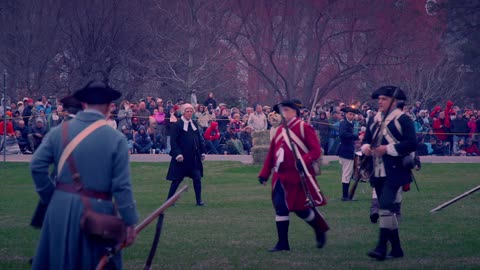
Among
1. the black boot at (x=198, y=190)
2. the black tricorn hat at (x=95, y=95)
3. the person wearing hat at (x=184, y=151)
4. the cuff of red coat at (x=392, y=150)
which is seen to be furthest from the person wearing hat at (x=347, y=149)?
the black tricorn hat at (x=95, y=95)

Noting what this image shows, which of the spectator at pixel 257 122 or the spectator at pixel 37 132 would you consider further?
the spectator at pixel 257 122

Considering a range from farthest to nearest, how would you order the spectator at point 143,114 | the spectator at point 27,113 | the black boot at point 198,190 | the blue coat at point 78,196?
1. the spectator at point 143,114
2. the spectator at point 27,113
3. the black boot at point 198,190
4. the blue coat at point 78,196

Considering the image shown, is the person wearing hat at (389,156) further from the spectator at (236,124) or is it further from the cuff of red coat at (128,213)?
the spectator at (236,124)

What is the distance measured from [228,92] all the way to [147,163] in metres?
20.5

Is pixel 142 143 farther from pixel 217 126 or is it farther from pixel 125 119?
pixel 217 126

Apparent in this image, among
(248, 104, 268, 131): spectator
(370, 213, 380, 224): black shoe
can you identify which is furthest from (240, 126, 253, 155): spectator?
(370, 213, 380, 224): black shoe

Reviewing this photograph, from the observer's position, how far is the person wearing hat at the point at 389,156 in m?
10.1

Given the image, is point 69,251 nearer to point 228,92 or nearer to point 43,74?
point 43,74

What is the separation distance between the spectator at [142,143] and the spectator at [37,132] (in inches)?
129

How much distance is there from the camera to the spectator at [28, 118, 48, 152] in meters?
26.2

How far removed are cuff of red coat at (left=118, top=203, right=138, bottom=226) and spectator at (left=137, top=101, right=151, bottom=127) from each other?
21.7 meters

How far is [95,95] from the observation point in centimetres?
716

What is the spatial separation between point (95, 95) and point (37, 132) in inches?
779

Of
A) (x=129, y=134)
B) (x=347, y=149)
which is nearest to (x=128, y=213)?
(x=347, y=149)
